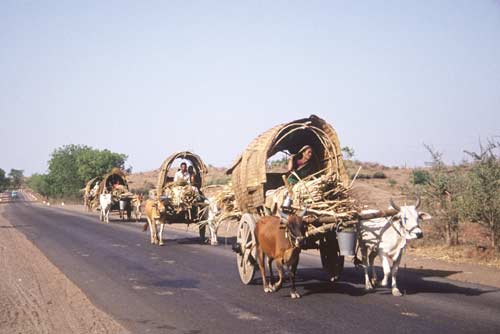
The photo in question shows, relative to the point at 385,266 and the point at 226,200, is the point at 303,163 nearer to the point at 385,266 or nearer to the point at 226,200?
the point at 226,200

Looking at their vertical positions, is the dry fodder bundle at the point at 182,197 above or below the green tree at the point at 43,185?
below

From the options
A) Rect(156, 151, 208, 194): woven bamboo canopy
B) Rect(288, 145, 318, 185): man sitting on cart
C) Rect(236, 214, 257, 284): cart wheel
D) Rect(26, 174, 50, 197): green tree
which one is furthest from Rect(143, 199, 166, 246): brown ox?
Rect(26, 174, 50, 197): green tree

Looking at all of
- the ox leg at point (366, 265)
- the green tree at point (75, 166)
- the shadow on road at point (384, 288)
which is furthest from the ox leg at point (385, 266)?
the green tree at point (75, 166)

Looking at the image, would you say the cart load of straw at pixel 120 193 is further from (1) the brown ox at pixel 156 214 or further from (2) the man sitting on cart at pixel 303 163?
(2) the man sitting on cart at pixel 303 163

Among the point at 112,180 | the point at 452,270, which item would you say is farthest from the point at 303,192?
the point at 112,180

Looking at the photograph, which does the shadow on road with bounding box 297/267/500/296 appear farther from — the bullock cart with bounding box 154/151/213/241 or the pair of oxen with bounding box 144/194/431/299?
the bullock cart with bounding box 154/151/213/241

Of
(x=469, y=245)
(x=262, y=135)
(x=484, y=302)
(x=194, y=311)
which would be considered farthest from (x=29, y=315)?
(x=469, y=245)

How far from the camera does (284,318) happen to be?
788 centimetres

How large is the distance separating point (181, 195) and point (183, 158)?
138cm

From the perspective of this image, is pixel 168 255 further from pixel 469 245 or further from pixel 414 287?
pixel 469 245

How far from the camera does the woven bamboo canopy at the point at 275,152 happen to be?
1027 centimetres

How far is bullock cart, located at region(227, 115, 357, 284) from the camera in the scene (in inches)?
371

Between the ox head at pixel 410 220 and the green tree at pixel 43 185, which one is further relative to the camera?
the green tree at pixel 43 185

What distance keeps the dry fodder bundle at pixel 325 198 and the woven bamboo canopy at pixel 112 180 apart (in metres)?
23.0
